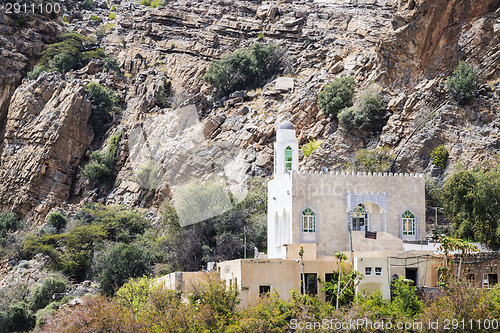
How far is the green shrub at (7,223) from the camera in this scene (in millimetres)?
53969

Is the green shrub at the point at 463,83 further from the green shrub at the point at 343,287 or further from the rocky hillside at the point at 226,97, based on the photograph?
the green shrub at the point at 343,287

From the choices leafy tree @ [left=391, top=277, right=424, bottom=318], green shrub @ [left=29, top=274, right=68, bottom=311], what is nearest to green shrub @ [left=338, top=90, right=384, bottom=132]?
green shrub @ [left=29, top=274, right=68, bottom=311]

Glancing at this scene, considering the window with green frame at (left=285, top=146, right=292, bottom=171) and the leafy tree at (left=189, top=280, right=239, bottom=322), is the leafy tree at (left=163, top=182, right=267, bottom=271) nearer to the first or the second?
the window with green frame at (left=285, top=146, right=292, bottom=171)

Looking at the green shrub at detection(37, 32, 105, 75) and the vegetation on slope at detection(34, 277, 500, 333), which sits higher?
the green shrub at detection(37, 32, 105, 75)

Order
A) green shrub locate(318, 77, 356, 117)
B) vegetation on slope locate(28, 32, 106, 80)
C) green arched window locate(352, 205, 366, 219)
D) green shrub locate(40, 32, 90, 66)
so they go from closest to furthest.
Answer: green arched window locate(352, 205, 366, 219) < green shrub locate(318, 77, 356, 117) < vegetation on slope locate(28, 32, 106, 80) < green shrub locate(40, 32, 90, 66)

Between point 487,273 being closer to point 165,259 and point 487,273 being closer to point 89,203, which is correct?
point 165,259

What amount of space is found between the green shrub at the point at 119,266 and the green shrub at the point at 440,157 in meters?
17.4

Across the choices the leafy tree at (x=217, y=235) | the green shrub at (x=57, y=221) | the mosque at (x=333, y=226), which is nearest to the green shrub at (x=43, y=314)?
the leafy tree at (x=217, y=235)

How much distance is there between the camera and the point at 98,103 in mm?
60875

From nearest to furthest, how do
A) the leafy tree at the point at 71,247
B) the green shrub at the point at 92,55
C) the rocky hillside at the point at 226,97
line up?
the rocky hillside at the point at 226,97
the leafy tree at the point at 71,247
the green shrub at the point at 92,55

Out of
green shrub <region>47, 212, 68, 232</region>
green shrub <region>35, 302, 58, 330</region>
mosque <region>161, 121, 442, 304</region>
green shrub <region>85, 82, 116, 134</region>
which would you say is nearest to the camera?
mosque <region>161, 121, 442, 304</region>

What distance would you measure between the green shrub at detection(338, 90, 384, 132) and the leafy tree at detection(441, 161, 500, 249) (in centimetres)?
1199

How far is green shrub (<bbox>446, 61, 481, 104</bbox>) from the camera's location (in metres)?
44.2

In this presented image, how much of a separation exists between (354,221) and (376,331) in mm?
7949
